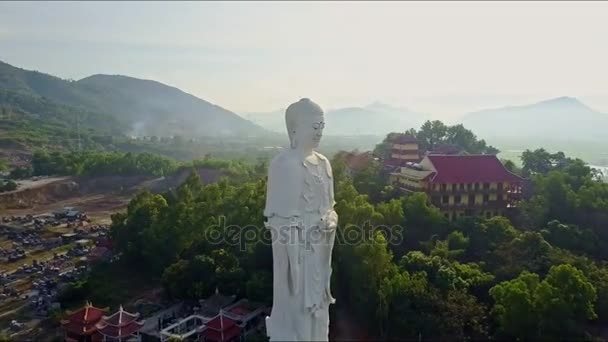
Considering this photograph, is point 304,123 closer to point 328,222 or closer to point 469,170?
point 328,222

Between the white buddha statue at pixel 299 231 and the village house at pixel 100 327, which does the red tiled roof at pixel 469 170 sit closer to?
the village house at pixel 100 327

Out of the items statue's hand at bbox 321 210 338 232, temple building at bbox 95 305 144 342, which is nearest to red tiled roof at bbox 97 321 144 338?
temple building at bbox 95 305 144 342

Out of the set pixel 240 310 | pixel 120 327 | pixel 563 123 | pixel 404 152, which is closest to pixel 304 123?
pixel 240 310

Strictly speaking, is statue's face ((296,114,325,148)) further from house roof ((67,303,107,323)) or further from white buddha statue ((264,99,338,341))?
house roof ((67,303,107,323))

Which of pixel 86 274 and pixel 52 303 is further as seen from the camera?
pixel 86 274

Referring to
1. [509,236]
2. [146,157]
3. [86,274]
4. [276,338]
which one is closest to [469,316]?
[509,236]

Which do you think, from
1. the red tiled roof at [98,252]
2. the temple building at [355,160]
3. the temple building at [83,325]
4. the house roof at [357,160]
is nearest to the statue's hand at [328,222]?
the temple building at [83,325]

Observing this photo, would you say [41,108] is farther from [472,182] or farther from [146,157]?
[472,182]
